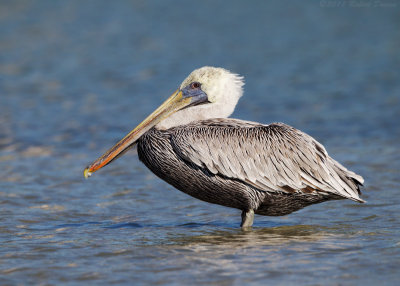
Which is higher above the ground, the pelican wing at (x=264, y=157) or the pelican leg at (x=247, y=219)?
the pelican wing at (x=264, y=157)

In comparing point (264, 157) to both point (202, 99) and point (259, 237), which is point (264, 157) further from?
point (202, 99)

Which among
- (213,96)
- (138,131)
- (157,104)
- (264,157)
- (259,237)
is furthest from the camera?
(157,104)

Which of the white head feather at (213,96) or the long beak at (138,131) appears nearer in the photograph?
the long beak at (138,131)

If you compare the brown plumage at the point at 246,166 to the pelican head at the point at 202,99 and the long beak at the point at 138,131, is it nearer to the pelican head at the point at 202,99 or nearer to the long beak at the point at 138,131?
the long beak at the point at 138,131

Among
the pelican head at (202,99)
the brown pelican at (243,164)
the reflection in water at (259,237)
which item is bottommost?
the reflection in water at (259,237)

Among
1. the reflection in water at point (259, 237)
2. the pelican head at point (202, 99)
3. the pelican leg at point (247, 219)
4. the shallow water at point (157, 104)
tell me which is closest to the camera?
the shallow water at point (157, 104)

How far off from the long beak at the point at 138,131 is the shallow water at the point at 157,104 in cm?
58

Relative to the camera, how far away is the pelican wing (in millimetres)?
6395

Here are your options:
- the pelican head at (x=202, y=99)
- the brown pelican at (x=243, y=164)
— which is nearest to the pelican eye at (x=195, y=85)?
the pelican head at (x=202, y=99)

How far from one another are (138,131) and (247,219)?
1208 millimetres

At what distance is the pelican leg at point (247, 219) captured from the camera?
6613mm

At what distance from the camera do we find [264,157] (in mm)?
6578

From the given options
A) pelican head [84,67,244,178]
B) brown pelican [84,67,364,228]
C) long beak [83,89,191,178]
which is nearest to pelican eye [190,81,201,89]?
pelican head [84,67,244,178]

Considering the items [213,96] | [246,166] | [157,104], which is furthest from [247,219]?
[157,104]
